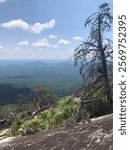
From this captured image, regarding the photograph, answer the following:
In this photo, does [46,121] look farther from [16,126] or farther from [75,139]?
[75,139]

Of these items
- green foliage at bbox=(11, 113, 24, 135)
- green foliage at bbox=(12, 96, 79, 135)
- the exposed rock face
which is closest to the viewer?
the exposed rock face

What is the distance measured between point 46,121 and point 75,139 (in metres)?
2.65

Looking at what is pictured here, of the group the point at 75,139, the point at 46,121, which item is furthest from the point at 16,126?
the point at 75,139

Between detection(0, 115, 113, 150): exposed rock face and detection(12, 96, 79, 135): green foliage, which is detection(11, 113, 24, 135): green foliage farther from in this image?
detection(0, 115, 113, 150): exposed rock face

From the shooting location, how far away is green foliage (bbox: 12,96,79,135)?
28.0 feet

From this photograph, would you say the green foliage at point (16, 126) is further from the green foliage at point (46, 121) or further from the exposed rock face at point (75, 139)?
the exposed rock face at point (75, 139)

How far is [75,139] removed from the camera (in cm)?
622

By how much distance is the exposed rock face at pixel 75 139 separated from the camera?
18.9 ft

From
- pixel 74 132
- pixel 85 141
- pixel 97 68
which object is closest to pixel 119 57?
pixel 85 141

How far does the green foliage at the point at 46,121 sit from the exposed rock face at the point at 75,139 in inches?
42.2

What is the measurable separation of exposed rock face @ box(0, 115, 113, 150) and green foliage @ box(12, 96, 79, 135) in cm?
107

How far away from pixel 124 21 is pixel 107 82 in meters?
5.27

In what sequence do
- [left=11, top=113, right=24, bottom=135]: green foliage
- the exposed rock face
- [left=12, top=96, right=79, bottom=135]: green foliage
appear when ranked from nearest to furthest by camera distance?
the exposed rock face < [left=12, top=96, right=79, bottom=135]: green foliage < [left=11, top=113, right=24, bottom=135]: green foliage

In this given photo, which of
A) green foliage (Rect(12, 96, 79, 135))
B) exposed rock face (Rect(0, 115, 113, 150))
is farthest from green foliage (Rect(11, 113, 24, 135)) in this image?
exposed rock face (Rect(0, 115, 113, 150))
